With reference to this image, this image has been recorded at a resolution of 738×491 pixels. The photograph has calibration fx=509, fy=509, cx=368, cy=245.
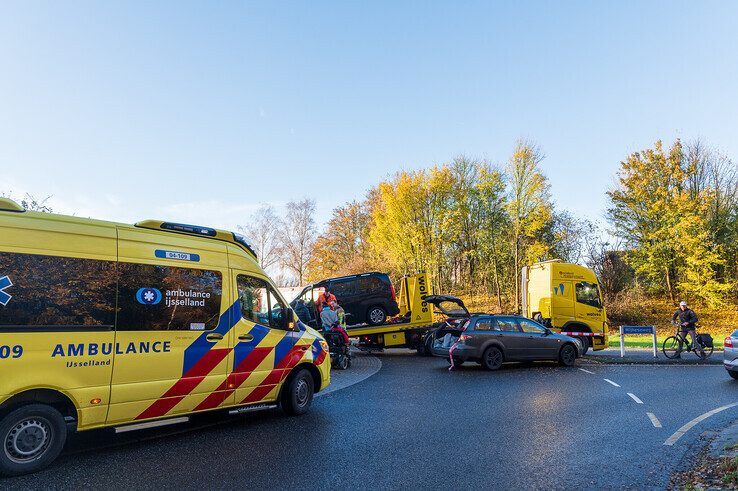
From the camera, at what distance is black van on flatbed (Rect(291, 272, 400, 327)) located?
62.7ft

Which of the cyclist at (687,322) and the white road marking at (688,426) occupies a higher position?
the cyclist at (687,322)

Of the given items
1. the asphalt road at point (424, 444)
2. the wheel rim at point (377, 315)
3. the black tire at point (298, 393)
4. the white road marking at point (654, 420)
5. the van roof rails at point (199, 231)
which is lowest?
the white road marking at point (654, 420)

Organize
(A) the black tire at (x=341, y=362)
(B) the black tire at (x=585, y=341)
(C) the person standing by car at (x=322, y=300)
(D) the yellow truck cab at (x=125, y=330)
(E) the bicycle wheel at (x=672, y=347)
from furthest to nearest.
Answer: (B) the black tire at (x=585, y=341)
(E) the bicycle wheel at (x=672, y=347)
(C) the person standing by car at (x=322, y=300)
(A) the black tire at (x=341, y=362)
(D) the yellow truck cab at (x=125, y=330)

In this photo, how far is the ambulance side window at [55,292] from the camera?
16.7ft

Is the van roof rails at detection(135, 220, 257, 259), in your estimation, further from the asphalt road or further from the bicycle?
the bicycle

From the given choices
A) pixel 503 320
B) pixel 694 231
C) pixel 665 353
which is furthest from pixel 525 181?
pixel 503 320

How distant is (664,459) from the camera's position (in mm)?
5656

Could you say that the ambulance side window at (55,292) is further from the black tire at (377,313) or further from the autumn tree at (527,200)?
the autumn tree at (527,200)

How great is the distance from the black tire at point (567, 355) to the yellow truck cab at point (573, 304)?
312 cm

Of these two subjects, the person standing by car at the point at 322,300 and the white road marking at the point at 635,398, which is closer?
the white road marking at the point at 635,398

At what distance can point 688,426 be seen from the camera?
724cm

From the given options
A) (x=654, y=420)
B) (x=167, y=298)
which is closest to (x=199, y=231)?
(x=167, y=298)

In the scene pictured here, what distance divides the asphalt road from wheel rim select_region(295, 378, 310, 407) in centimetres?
24

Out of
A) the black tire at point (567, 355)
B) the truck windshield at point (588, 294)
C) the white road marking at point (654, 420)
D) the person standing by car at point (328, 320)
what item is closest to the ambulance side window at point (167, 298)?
the white road marking at point (654, 420)
